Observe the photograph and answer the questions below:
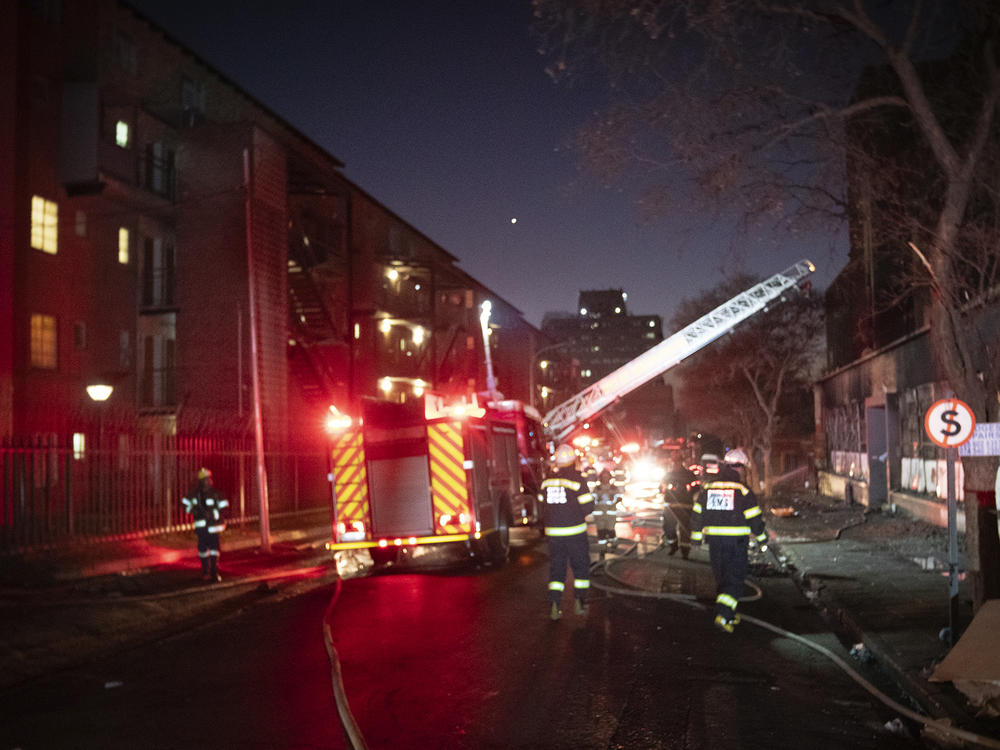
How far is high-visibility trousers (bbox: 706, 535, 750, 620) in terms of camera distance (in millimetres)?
9461

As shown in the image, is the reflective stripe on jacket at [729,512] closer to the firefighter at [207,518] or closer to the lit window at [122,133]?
the firefighter at [207,518]

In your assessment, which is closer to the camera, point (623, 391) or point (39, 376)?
point (39, 376)

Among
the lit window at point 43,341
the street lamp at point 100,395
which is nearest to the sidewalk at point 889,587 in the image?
the street lamp at point 100,395

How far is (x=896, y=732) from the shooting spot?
6383mm

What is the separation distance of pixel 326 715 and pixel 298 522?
17.3 m

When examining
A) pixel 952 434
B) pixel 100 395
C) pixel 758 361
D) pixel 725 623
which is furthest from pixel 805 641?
pixel 758 361

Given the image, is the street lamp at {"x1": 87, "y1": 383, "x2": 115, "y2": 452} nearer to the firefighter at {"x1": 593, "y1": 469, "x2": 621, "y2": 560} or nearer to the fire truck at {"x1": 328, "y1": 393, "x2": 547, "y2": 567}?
the fire truck at {"x1": 328, "y1": 393, "x2": 547, "y2": 567}

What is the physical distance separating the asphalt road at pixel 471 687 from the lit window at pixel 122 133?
19.6 metres

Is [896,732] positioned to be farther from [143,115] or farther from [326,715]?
[143,115]

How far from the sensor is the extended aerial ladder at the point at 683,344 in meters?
25.3

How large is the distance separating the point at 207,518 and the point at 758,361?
101 feet

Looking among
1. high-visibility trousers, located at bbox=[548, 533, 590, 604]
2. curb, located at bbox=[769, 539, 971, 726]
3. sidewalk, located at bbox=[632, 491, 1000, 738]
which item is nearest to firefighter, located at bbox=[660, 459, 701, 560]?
sidewalk, located at bbox=[632, 491, 1000, 738]

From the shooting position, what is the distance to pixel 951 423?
27.8 ft

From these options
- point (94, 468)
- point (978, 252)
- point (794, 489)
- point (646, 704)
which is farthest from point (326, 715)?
point (794, 489)
